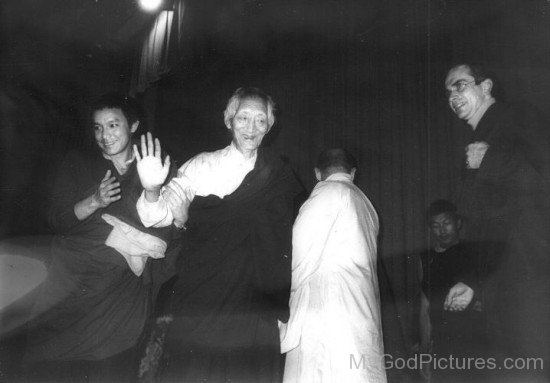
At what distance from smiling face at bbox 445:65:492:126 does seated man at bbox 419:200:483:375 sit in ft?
1.64

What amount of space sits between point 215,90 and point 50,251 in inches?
63.8

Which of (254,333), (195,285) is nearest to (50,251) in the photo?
(195,285)

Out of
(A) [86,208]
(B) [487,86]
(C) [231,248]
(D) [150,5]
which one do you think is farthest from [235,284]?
(D) [150,5]

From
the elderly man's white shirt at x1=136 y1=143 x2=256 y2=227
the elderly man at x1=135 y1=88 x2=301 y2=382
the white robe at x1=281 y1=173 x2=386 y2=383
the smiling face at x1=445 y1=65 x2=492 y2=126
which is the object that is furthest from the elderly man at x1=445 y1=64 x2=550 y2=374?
the elderly man's white shirt at x1=136 y1=143 x2=256 y2=227

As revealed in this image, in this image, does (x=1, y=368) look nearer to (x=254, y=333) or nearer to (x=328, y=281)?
(x=254, y=333)

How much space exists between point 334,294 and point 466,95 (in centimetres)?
123

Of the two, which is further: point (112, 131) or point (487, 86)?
point (112, 131)

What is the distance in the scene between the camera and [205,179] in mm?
2578

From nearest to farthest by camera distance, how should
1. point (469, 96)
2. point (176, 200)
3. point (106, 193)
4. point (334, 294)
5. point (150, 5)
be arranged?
1. point (334, 294)
2. point (176, 200)
3. point (106, 193)
4. point (469, 96)
5. point (150, 5)

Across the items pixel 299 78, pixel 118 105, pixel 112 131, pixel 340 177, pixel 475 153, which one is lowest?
pixel 340 177

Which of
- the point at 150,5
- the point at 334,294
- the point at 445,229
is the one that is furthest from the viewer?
the point at 150,5

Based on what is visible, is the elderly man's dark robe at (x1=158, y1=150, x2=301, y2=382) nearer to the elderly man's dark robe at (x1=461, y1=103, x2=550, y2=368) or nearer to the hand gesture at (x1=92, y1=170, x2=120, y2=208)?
the hand gesture at (x1=92, y1=170, x2=120, y2=208)

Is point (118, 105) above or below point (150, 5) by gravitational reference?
below

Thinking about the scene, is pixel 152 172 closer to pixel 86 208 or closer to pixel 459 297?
pixel 86 208
